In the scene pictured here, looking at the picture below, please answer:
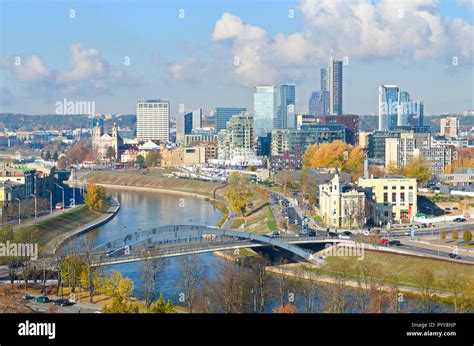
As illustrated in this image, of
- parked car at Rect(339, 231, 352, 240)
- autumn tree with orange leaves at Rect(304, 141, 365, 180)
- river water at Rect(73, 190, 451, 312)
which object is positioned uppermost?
autumn tree with orange leaves at Rect(304, 141, 365, 180)

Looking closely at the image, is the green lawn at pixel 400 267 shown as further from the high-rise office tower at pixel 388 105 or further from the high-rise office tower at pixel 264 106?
the high-rise office tower at pixel 388 105

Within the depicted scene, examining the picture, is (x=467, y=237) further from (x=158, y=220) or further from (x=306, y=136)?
(x=306, y=136)

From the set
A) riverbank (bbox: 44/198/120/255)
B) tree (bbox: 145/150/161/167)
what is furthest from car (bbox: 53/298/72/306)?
tree (bbox: 145/150/161/167)

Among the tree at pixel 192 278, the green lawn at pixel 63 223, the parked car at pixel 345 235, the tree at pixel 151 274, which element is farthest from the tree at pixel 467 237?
the green lawn at pixel 63 223

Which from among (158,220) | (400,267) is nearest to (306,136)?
(158,220)

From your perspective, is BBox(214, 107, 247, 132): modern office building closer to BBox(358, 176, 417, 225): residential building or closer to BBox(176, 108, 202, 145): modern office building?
BBox(176, 108, 202, 145): modern office building
